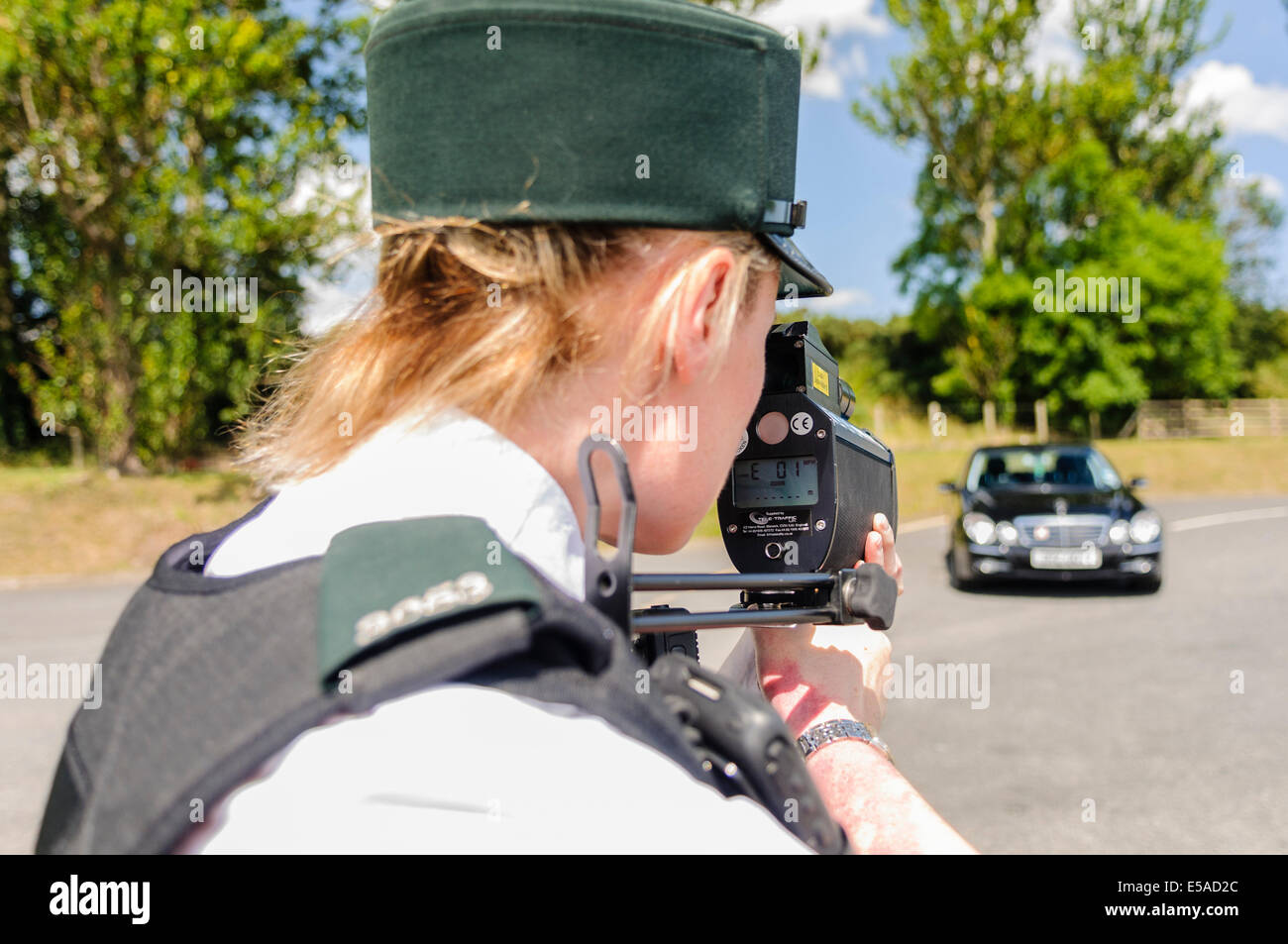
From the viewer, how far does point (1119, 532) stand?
33.0 ft

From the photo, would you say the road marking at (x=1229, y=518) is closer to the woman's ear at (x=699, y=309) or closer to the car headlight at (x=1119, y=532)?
the car headlight at (x=1119, y=532)

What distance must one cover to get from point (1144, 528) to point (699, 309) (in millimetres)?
10289

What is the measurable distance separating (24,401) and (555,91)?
34.2 metres

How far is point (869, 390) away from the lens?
41438 millimetres

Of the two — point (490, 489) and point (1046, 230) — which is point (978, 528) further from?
point (1046, 230)

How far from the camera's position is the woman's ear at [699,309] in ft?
3.35

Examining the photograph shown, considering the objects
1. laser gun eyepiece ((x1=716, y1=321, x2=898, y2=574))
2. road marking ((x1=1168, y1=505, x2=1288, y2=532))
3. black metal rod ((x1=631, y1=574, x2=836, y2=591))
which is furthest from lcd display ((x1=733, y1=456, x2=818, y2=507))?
road marking ((x1=1168, y1=505, x2=1288, y2=532))

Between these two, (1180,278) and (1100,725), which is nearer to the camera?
(1100,725)

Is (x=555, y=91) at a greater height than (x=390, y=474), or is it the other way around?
(x=555, y=91)

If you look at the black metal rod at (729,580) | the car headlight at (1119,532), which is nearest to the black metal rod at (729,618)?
the black metal rod at (729,580)

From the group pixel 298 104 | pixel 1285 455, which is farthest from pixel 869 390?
pixel 298 104

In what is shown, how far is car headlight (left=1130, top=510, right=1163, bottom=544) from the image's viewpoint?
32.9 feet

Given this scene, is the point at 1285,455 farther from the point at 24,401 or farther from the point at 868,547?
the point at 24,401

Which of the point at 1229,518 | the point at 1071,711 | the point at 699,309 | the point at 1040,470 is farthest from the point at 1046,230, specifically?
the point at 699,309
